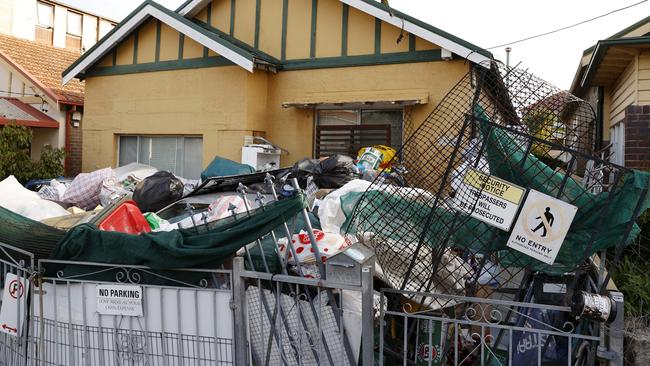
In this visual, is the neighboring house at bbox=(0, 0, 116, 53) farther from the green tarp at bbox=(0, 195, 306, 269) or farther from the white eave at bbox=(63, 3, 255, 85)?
the green tarp at bbox=(0, 195, 306, 269)

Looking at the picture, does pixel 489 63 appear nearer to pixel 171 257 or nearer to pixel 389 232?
pixel 389 232

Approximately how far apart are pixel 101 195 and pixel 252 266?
545 cm

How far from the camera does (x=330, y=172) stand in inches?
302

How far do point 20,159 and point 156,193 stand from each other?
207 inches

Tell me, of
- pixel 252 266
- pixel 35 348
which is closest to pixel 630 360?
pixel 252 266

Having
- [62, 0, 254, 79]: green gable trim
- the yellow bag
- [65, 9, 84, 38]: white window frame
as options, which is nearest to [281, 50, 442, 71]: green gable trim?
[62, 0, 254, 79]: green gable trim

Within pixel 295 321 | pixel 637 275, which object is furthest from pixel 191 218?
pixel 637 275

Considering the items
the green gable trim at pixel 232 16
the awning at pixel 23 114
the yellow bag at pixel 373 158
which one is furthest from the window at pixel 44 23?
the yellow bag at pixel 373 158

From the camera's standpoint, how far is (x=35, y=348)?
371cm

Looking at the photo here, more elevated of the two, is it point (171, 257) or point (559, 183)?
point (559, 183)

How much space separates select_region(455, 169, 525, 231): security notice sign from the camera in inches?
120

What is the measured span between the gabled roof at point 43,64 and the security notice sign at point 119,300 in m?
11.2

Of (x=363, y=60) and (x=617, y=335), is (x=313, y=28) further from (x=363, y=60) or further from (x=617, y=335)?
(x=617, y=335)

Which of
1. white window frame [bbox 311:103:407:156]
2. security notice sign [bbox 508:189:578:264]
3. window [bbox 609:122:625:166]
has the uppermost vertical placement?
white window frame [bbox 311:103:407:156]
